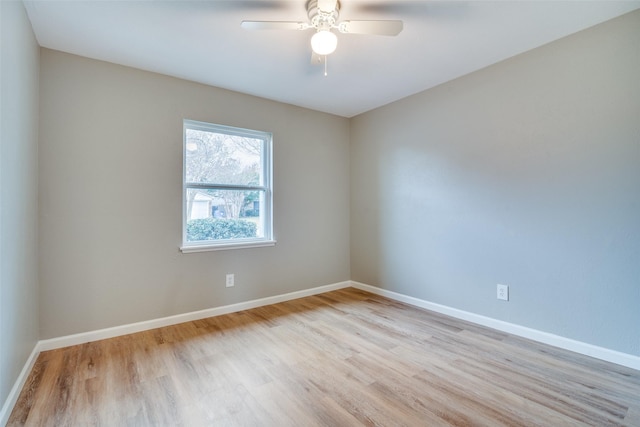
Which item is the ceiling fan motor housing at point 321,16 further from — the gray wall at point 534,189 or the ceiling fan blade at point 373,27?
the gray wall at point 534,189

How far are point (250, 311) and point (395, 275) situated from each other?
5.64 ft

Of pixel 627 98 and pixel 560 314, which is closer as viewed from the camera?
pixel 627 98

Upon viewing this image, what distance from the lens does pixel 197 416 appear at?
5.06 ft

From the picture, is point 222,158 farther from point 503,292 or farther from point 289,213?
point 503,292

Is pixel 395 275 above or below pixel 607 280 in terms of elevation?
below

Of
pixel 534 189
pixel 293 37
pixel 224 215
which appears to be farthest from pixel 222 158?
pixel 534 189

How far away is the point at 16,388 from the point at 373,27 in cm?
299

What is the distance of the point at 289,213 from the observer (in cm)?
356

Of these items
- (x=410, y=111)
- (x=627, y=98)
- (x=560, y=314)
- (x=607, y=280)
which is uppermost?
(x=410, y=111)

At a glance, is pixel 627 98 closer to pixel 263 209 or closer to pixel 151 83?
pixel 263 209

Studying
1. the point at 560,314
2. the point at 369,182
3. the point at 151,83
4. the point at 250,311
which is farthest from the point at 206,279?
the point at 560,314

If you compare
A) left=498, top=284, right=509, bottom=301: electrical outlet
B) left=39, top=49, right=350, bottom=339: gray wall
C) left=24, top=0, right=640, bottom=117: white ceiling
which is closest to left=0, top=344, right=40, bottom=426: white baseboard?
left=39, top=49, right=350, bottom=339: gray wall

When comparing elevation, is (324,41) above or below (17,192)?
above

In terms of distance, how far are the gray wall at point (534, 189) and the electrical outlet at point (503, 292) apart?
0.15 ft
